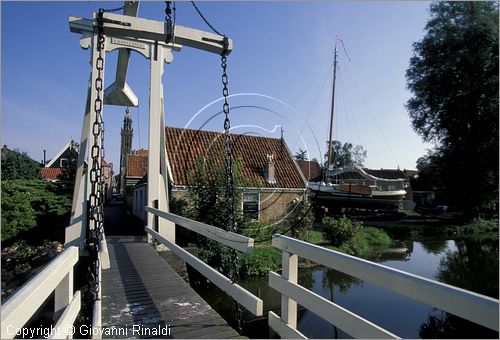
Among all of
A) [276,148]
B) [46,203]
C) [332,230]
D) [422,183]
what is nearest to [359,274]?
[46,203]

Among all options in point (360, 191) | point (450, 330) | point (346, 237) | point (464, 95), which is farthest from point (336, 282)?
point (360, 191)

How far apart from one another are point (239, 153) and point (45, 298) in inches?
601

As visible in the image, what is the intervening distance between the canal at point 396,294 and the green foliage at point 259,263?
0.36m

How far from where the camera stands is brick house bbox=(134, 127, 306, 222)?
14.2 metres

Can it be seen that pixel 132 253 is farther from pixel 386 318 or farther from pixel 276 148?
pixel 276 148

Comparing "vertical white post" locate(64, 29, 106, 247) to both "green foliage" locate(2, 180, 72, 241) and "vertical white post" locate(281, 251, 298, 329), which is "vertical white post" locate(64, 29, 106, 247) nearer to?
"vertical white post" locate(281, 251, 298, 329)

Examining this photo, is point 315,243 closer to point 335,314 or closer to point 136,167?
point 335,314

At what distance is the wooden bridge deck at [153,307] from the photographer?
3134 mm

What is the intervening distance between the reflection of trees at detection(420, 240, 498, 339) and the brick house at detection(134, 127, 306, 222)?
692cm

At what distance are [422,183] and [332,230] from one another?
79.6ft

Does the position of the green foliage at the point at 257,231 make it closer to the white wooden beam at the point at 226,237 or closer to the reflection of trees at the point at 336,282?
the reflection of trees at the point at 336,282

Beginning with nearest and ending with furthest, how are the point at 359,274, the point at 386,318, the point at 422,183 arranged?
the point at 359,274, the point at 386,318, the point at 422,183

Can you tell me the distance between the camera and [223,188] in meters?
10.7

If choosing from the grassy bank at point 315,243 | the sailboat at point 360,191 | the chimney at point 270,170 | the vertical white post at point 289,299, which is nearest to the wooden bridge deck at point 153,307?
the vertical white post at point 289,299
